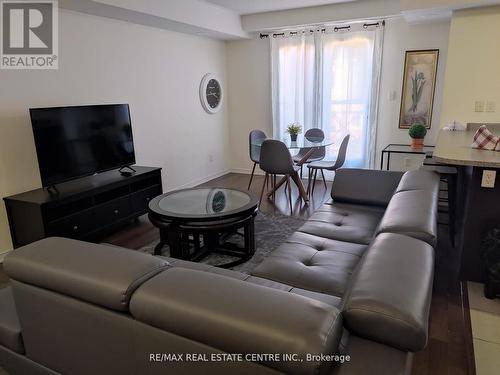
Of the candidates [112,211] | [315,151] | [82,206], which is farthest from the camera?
[315,151]

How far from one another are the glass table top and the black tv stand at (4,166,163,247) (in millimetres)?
721

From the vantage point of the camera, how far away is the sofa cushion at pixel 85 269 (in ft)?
3.63

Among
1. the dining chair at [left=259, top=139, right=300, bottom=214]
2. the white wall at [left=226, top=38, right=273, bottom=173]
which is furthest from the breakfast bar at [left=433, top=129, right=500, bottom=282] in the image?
the white wall at [left=226, top=38, right=273, bottom=173]

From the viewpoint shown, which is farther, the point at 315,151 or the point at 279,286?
the point at 315,151

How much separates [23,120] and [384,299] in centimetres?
345

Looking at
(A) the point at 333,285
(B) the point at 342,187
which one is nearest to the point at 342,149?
(B) the point at 342,187

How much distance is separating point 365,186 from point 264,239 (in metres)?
1.08

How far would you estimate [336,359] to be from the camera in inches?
35.4

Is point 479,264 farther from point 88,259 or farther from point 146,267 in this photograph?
point 88,259

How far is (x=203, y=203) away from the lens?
3061 millimetres

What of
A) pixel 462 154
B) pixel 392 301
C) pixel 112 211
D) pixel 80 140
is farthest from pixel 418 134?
pixel 392 301

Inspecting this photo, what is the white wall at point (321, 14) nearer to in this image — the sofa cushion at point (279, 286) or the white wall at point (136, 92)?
the white wall at point (136, 92)

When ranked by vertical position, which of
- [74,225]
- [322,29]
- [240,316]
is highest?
[322,29]

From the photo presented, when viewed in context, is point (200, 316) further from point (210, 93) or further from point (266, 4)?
point (210, 93)
